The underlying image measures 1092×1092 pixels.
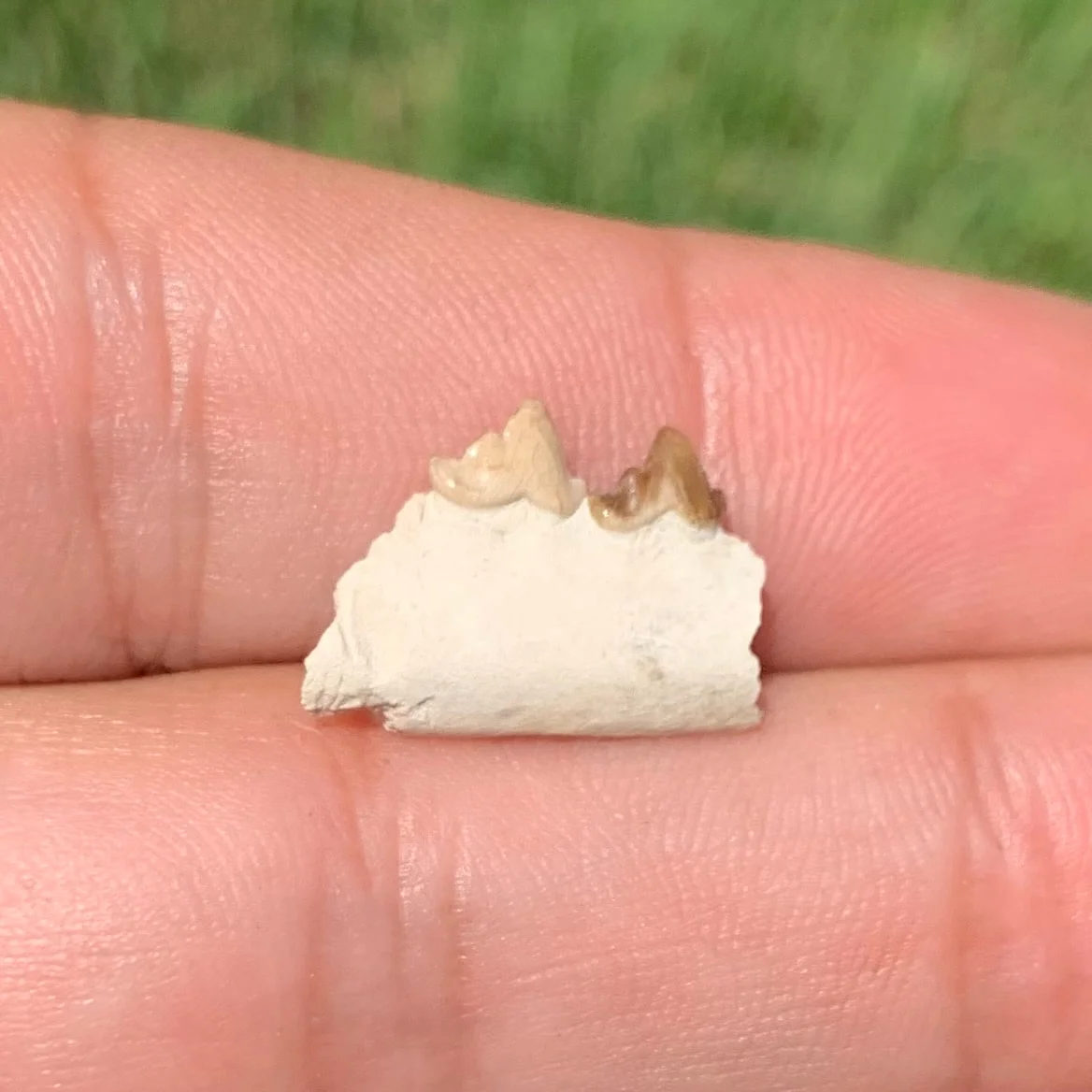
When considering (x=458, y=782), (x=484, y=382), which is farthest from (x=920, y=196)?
(x=458, y=782)

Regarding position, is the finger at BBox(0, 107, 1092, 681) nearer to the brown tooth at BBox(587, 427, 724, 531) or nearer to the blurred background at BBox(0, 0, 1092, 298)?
the brown tooth at BBox(587, 427, 724, 531)

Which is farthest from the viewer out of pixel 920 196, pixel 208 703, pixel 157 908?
pixel 920 196

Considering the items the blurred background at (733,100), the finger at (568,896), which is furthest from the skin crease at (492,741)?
the blurred background at (733,100)

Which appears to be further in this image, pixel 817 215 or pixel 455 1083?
pixel 817 215

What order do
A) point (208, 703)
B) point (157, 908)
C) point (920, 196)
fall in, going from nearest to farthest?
point (157, 908) → point (208, 703) → point (920, 196)

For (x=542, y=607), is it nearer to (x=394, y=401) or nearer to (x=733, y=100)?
(x=394, y=401)

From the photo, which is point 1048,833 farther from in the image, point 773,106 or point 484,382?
point 773,106

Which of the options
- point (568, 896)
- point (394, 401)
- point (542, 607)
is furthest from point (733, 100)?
point (568, 896)
